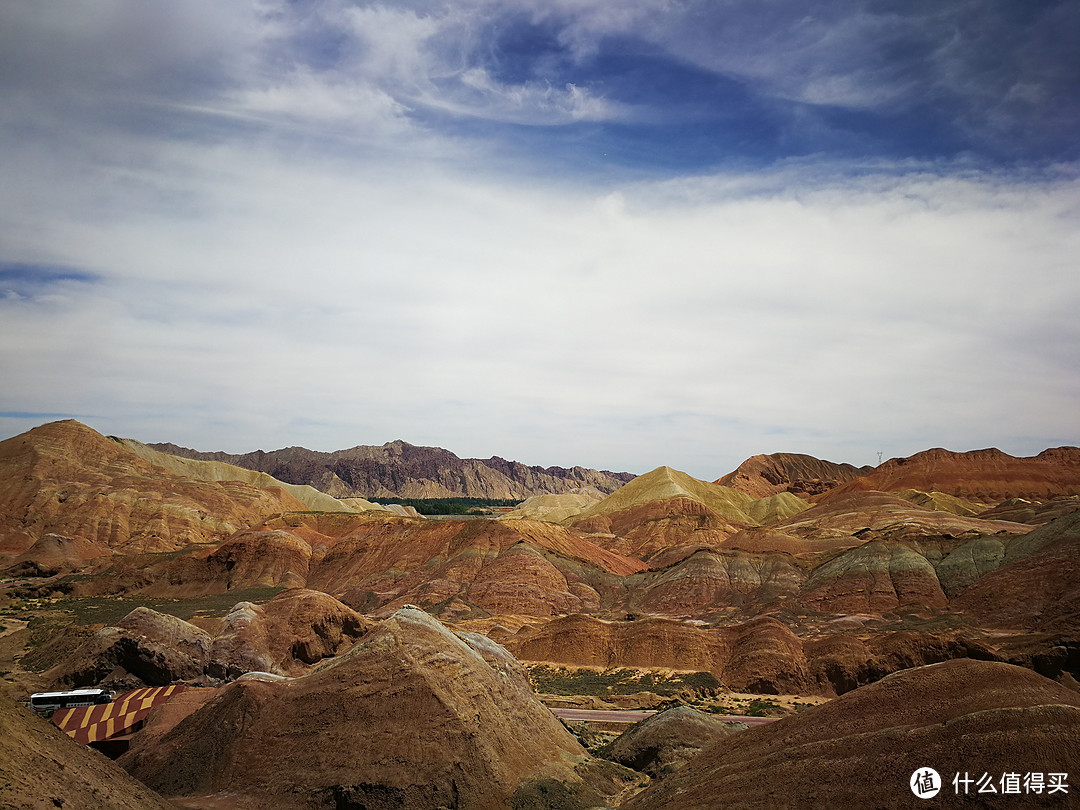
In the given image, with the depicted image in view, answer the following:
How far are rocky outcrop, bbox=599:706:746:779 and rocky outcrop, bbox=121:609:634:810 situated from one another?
1876mm

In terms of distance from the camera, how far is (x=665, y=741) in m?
27.7

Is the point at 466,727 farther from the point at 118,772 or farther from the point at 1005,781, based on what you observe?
the point at 1005,781

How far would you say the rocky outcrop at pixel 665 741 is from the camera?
26.7 meters

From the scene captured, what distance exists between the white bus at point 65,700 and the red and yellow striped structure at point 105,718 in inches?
49.5

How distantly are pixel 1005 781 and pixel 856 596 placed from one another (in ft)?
207

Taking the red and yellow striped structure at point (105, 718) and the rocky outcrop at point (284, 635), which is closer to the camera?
the red and yellow striped structure at point (105, 718)

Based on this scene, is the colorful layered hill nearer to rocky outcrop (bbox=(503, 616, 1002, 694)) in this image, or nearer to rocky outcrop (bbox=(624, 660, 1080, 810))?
rocky outcrop (bbox=(503, 616, 1002, 694))

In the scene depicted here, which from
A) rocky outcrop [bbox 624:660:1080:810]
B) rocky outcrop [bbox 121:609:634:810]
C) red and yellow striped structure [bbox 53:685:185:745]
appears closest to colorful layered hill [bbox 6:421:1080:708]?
red and yellow striped structure [bbox 53:685:185:745]

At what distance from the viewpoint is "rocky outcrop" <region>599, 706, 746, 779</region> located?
26.7 metres

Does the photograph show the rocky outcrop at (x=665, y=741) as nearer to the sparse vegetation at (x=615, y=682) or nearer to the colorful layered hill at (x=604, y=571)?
the sparse vegetation at (x=615, y=682)

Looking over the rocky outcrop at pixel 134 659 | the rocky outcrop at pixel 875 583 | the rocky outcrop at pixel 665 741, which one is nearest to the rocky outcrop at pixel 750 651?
the rocky outcrop at pixel 875 583

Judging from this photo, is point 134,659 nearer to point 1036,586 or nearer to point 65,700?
point 65,700

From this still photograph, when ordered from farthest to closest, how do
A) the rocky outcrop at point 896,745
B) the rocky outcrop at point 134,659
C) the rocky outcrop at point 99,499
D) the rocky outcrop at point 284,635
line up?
the rocky outcrop at point 99,499 < the rocky outcrop at point 284,635 < the rocky outcrop at point 134,659 < the rocky outcrop at point 896,745

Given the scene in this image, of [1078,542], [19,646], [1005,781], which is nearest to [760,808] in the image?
[1005,781]
